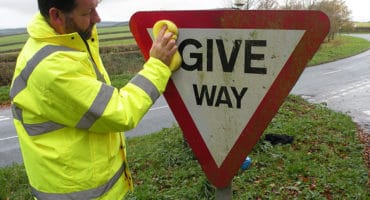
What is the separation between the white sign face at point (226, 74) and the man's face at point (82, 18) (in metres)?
0.29

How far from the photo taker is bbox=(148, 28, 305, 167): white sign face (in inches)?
67.4

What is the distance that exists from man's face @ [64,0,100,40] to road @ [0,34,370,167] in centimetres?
661

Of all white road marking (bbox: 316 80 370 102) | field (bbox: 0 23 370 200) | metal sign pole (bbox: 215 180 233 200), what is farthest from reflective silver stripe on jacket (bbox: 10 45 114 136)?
white road marking (bbox: 316 80 370 102)

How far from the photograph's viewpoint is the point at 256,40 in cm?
172

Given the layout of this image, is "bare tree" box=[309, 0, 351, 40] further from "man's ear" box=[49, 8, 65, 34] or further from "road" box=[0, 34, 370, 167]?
"man's ear" box=[49, 8, 65, 34]

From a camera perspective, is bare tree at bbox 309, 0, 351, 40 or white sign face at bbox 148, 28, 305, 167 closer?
white sign face at bbox 148, 28, 305, 167

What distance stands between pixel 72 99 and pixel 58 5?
443 mm

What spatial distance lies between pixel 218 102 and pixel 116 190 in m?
0.85

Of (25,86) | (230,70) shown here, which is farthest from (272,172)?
(25,86)

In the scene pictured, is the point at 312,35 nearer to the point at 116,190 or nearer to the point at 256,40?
the point at 256,40

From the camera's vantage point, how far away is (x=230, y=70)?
5.92ft

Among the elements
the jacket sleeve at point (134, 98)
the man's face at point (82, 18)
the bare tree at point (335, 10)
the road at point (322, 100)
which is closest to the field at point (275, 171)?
the road at point (322, 100)

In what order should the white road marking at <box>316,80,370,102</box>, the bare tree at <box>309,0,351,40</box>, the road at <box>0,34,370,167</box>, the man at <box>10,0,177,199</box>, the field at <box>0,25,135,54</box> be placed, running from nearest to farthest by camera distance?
1. the man at <box>10,0,177,199</box>
2. the road at <box>0,34,370,167</box>
3. the white road marking at <box>316,80,370,102</box>
4. the field at <box>0,25,135,54</box>
5. the bare tree at <box>309,0,351,40</box>

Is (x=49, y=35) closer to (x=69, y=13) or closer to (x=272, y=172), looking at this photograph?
(x=69, y=13)
